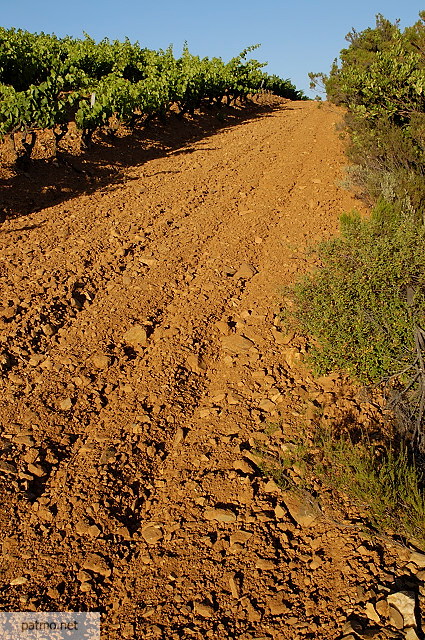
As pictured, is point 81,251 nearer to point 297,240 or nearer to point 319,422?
point 297,240

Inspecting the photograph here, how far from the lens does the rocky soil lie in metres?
2.87

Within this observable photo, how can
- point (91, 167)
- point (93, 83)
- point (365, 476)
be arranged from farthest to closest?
point (93, 83), point (91, 167), point (365, 476)

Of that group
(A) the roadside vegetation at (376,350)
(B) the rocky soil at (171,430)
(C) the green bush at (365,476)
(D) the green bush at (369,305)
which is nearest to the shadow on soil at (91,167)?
(B) the rocky soil at (171,430)

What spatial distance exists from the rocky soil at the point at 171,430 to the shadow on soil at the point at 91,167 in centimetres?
43

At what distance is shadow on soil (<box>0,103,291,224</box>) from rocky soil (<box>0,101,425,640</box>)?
0.43 m

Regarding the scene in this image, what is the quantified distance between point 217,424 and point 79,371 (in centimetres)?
149

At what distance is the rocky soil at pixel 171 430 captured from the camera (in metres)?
2.87

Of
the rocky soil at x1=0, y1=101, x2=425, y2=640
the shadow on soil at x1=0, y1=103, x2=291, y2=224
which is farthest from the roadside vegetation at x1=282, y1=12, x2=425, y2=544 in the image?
the shadow on soil at x1=0, y1=103, x2=291, y2=224

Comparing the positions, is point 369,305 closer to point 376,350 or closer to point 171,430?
point 376,350

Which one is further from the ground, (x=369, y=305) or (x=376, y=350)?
(x=369, y=305)

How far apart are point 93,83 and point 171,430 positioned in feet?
38.6

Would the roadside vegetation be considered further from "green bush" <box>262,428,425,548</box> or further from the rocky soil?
the rocky soil

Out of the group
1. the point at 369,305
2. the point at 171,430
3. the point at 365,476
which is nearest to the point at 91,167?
the point at 171,430

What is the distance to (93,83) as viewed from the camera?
13.0m
